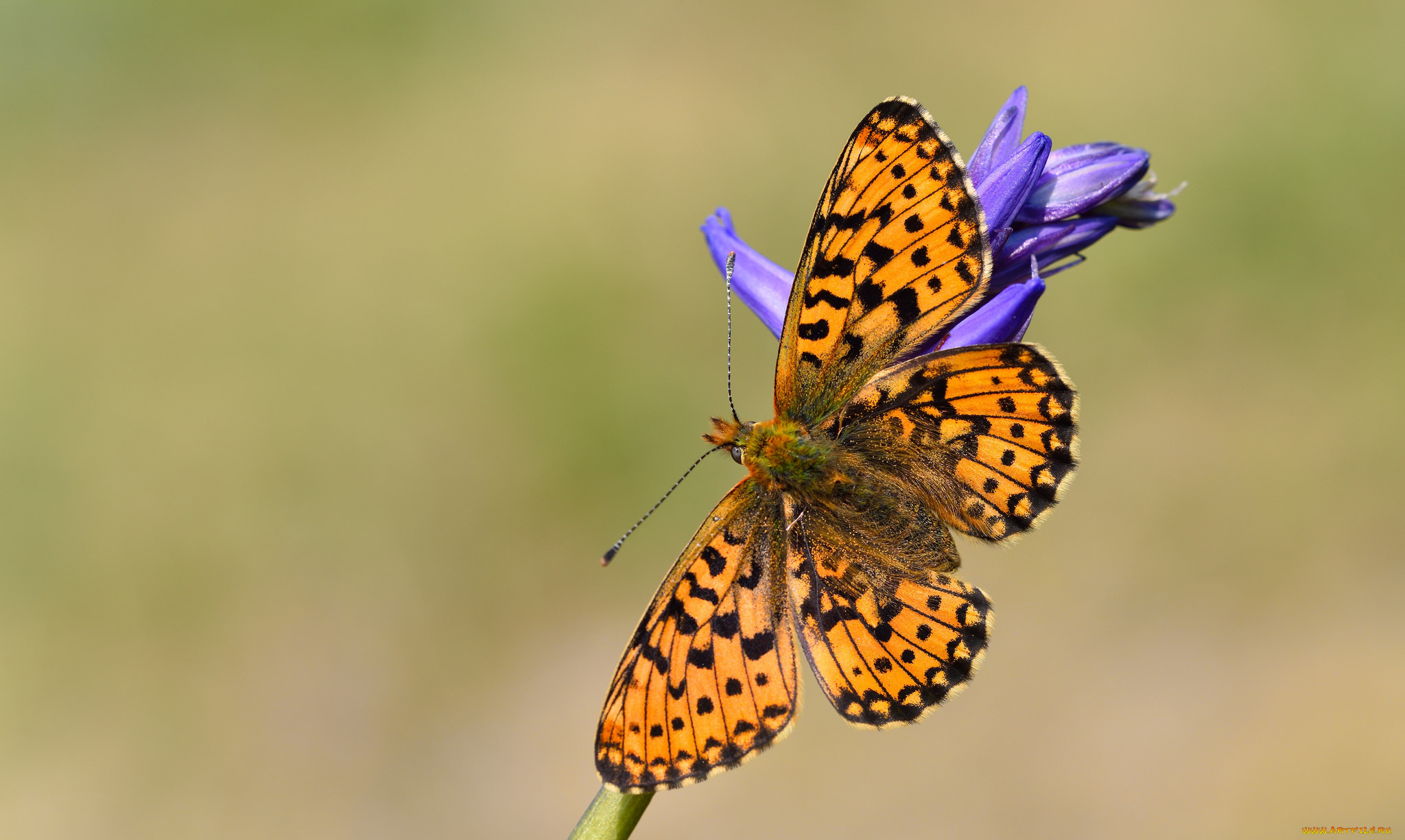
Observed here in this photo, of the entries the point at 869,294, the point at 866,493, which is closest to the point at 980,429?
the point at 866,493

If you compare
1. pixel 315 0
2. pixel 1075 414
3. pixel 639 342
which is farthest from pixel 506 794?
pixel 315 0

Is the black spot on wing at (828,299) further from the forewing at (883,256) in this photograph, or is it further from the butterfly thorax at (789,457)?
the butterfly thorax at (789,457)

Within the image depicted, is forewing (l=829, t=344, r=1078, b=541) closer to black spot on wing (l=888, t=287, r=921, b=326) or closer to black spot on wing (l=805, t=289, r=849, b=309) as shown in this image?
black spot on wing (l=888, t=287, r=921, b=326)

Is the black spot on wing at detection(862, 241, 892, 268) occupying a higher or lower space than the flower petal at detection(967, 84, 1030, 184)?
lower

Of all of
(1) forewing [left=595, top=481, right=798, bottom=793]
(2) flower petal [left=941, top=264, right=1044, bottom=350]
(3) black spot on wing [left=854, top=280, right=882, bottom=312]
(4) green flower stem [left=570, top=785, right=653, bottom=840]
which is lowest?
(4) green flower stem [left=570, top=785, right=653, bottom=840]

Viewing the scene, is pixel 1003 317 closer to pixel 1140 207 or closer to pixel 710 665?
pixel 1140 207

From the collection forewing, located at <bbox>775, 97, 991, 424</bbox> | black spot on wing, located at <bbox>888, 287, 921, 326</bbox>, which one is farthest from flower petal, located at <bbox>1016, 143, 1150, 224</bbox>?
black spot on wing, located at <bbox>888, 287, 921, 326</bbox>

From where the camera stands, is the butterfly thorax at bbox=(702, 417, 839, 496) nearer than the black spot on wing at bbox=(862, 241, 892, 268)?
No

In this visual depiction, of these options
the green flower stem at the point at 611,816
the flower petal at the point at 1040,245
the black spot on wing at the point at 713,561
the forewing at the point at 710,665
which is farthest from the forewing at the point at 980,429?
the green flower stem at the point at 611,816

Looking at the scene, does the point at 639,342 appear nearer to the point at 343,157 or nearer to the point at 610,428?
the point at 610,428
